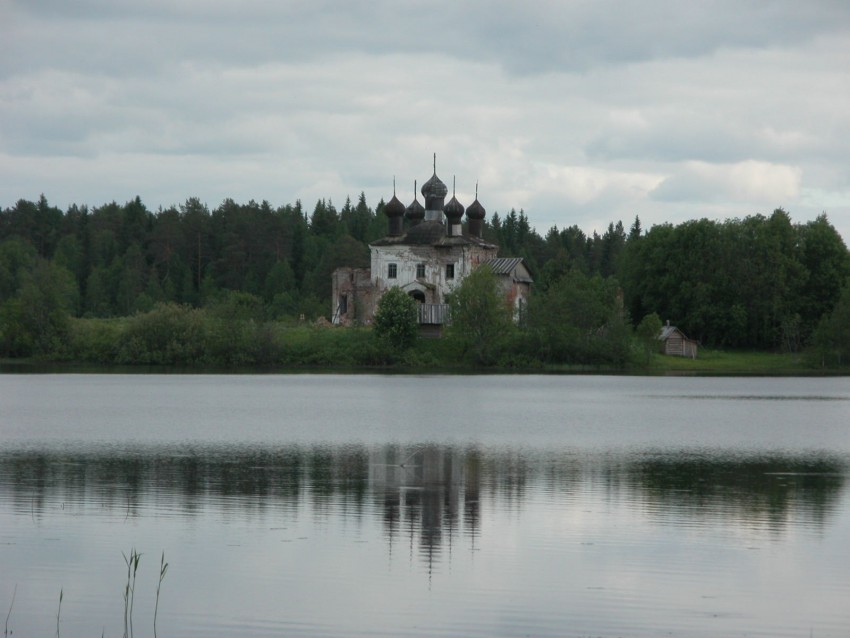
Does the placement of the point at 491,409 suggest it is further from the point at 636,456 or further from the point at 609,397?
the point at 636,456

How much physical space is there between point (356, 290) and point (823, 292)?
3135cm

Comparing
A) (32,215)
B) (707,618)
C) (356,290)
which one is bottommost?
(707,618)

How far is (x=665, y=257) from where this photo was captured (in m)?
91.6

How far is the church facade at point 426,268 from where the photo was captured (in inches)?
3282

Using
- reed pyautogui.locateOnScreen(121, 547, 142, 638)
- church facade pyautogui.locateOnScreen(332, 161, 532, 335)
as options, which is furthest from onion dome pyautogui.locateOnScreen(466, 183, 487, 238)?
reed pyautogui.locateOnScreen(121, 547, 142, 638)

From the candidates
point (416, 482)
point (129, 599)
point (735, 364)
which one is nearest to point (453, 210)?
point (735, 364)

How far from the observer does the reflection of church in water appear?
16133mm

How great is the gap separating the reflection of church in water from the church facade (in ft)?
181

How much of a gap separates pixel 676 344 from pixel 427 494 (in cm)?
6733

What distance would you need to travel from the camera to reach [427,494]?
2012cm

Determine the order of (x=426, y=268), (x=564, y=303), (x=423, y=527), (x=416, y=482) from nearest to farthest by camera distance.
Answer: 1. (x=423, y=527)
2. (x=416, y=482)
3. (x=564, y=303)
4. (x=426, y=268)

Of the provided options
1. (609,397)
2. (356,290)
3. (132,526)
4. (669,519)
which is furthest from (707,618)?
(356,290)

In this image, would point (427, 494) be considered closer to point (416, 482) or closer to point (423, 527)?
point (416, 482)

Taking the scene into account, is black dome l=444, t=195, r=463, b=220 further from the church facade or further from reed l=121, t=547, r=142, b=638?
reed l=121, t=547, r=142, b=638
